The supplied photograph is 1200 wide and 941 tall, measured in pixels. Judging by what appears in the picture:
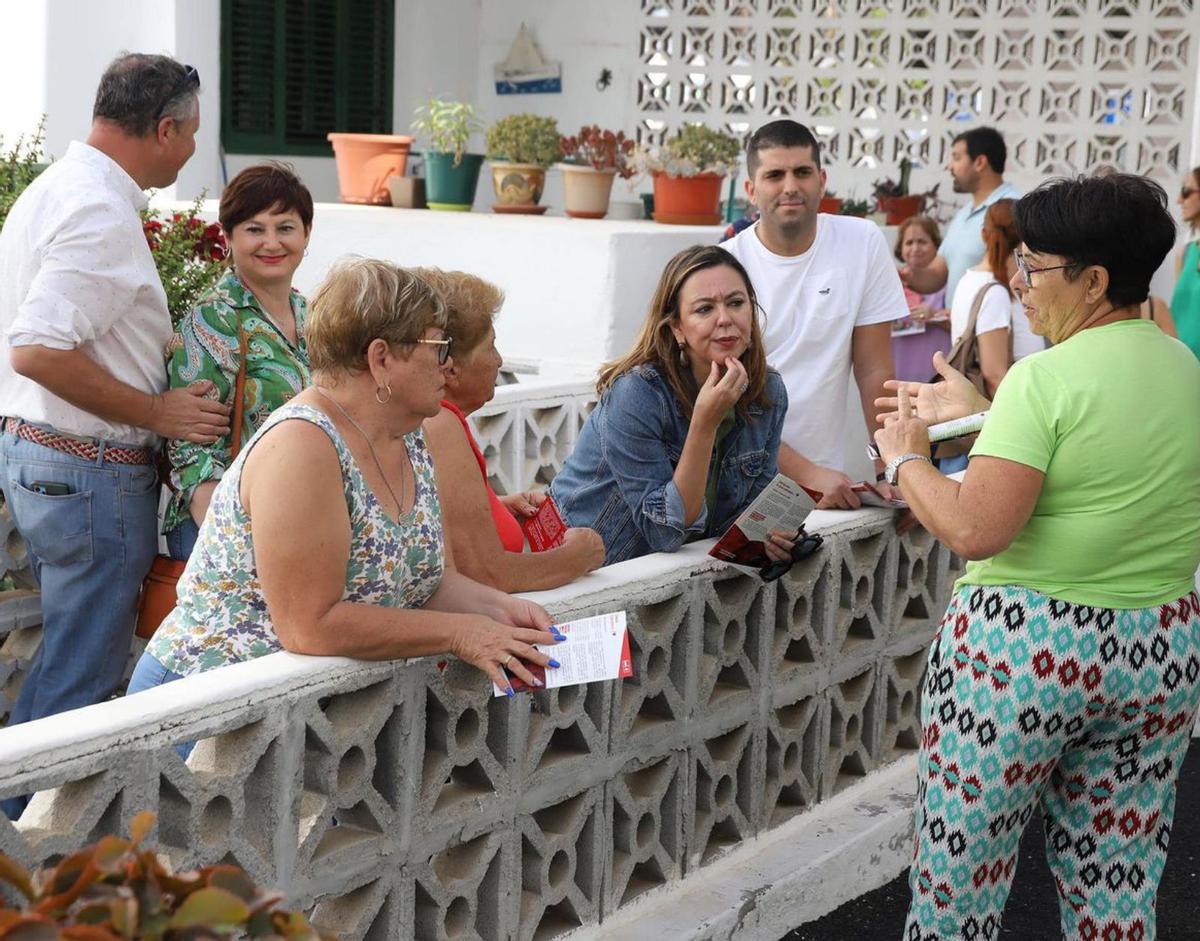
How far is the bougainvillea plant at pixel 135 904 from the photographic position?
138 cm

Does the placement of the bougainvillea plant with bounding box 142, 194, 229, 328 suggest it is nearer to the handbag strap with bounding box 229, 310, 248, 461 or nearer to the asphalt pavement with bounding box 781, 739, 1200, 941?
the handbag strap with bounding box 229, 310, 248, 461

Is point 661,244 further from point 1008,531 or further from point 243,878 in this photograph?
point 243,878

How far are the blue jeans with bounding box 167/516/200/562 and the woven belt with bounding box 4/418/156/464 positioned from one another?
0.71ft

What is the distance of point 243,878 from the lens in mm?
1522

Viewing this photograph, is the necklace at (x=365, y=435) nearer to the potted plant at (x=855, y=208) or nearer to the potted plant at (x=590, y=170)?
the potted plant at (x=590, y=170)

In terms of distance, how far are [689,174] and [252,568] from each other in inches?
195

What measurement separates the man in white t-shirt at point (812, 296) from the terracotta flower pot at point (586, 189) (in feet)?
9.01

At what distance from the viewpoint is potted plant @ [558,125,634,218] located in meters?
7.61

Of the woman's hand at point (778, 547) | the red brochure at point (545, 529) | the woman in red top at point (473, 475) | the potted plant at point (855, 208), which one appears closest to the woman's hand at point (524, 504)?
the red brochure at point (545, 529)

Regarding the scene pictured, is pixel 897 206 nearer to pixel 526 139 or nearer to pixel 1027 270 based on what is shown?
pixel 526 139

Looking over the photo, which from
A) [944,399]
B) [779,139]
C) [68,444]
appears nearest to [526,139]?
[779,139]

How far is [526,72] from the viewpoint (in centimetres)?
1102

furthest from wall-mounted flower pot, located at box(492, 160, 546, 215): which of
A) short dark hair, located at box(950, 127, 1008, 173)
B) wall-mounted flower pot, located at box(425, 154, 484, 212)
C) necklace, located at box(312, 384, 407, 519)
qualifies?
necklace, located at box(312, 384, 407, 519)

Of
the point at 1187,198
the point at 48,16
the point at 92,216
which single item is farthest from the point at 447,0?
the point at 92,216
